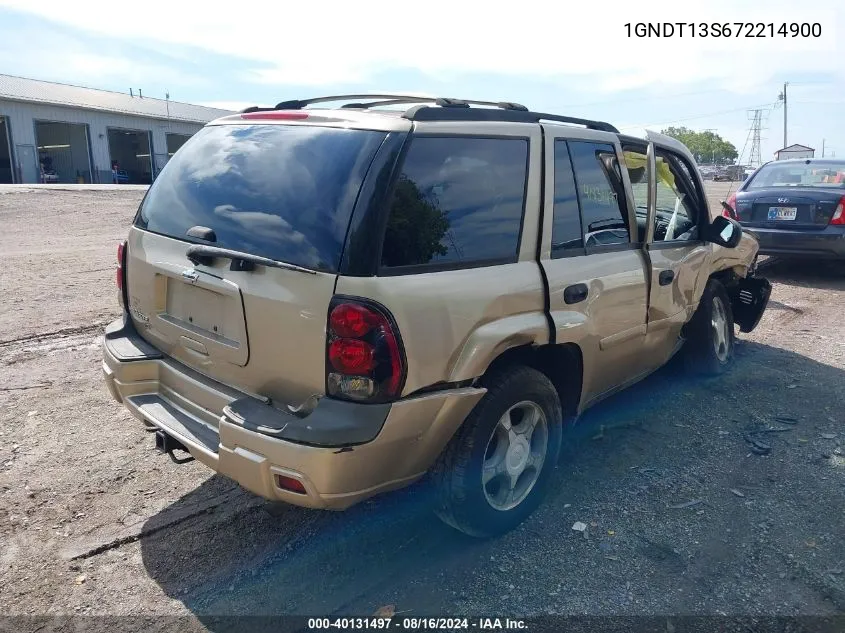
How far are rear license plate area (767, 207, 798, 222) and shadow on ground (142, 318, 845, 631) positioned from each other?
5608 millimetres

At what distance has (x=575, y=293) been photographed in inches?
130

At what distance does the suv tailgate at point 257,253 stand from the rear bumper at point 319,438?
0.44ft

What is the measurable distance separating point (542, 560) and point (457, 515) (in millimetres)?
477

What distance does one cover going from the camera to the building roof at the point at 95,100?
34.5 metres

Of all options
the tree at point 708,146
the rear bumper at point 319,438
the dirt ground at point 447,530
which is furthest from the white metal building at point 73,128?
the tree at point 708,146

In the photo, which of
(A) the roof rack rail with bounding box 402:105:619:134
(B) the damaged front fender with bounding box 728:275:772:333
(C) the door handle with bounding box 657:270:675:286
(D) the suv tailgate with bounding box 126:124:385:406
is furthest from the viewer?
(B) the damaged front fender with bounding box 728:275:772:333

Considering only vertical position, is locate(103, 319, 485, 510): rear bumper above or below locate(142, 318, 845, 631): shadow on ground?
above

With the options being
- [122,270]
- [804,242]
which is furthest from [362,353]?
[804,242]

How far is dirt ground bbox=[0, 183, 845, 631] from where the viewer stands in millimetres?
2771

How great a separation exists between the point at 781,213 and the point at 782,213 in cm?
1

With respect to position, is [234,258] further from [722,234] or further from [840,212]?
[840,212]

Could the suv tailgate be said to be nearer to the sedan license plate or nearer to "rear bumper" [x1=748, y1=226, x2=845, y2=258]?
"rear bumper" [x1=748, y1=226, x2=845, y2=258]

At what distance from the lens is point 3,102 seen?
31703mm

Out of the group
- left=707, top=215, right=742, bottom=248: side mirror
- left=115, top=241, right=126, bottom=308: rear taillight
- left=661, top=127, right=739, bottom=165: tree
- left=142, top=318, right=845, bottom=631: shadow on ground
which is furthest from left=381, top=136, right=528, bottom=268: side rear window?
left=661, top=127, right=739, bottom=165: tree
